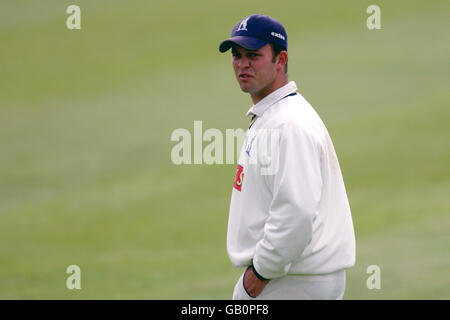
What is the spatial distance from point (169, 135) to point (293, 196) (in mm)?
9180

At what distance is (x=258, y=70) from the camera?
403 cm

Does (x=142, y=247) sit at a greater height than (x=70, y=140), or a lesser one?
lesser

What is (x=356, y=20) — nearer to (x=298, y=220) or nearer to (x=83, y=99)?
(x=83, y=99)

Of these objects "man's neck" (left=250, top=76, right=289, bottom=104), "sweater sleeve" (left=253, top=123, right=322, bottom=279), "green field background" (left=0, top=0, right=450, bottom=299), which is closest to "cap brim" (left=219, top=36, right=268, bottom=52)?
"man's neck" (left=250, top=76, right=289, bottom=104)

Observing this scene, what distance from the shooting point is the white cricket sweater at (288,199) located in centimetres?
366

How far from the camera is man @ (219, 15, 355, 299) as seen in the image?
3.67 meters

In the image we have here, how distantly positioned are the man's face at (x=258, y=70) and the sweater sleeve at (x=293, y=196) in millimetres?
418

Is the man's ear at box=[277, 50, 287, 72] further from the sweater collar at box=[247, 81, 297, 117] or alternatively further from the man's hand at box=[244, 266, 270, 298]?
the man's hand at box=[244, 266, 270, 298]

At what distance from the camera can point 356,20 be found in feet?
52.3

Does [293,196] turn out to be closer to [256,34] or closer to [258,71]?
[258,71]

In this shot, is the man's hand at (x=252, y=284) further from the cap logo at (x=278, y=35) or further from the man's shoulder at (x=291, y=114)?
the cap logo at (x=278, y=35)

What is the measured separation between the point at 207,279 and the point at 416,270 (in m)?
2.34

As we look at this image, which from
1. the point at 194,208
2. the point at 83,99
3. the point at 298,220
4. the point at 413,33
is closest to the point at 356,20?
the point at 413,33

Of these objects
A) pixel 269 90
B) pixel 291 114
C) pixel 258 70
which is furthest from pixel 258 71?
pixel 291 114
